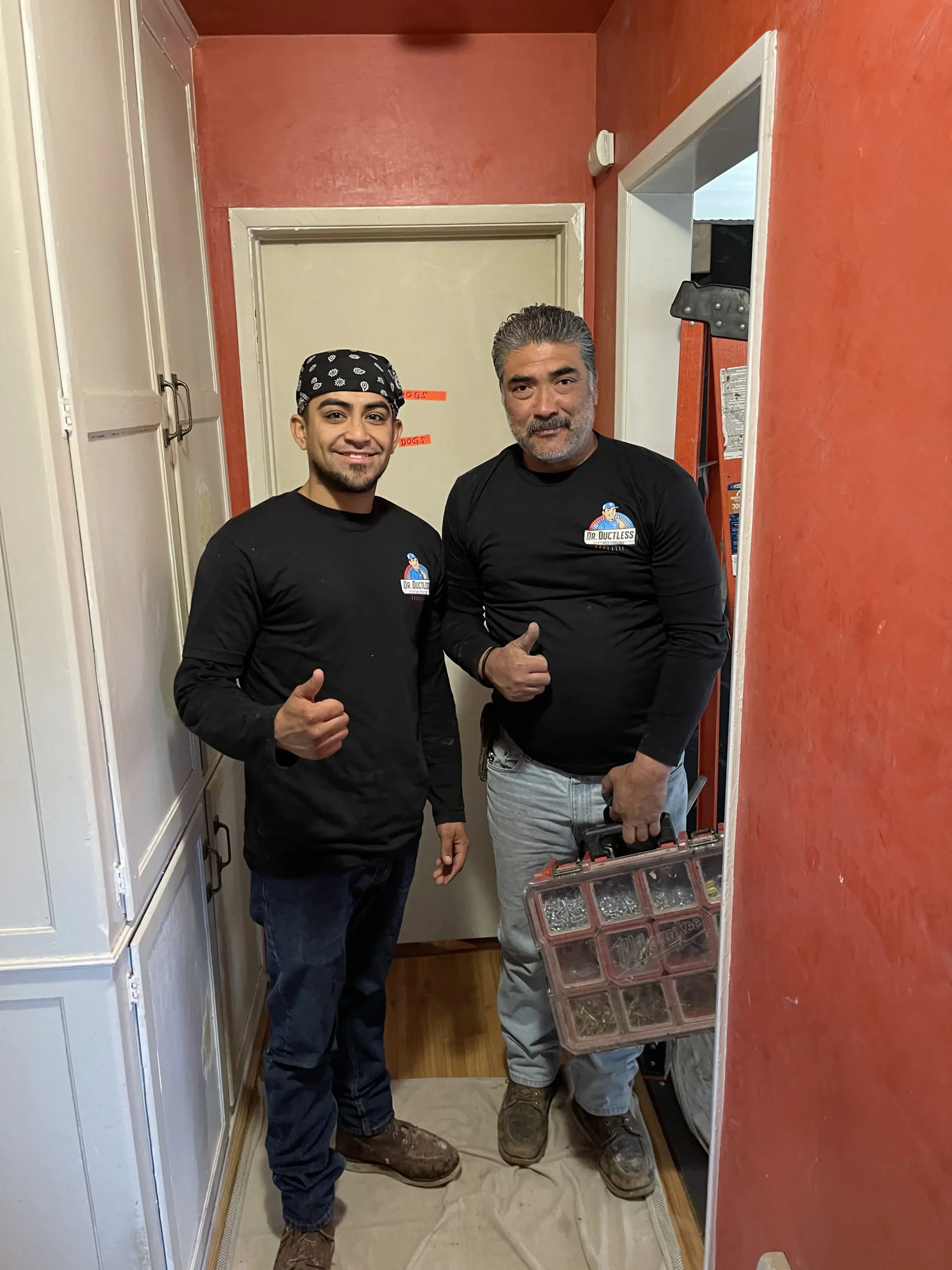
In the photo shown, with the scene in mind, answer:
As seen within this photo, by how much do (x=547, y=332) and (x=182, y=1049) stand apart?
1449mm

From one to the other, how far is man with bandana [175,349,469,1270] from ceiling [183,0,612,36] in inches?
40.8

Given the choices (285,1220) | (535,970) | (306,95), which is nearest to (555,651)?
(535,970)

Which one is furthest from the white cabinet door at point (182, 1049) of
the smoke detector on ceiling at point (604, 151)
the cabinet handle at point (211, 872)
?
the smoke detector on ceiling at point (604, 151)

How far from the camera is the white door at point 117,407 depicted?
3.79 ft

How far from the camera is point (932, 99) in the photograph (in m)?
0.78

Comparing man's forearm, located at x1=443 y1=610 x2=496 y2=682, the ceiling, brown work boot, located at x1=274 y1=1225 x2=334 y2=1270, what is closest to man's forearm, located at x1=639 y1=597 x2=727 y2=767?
man's forearm, located at x1=443 y1=610 x2=496 y2=682

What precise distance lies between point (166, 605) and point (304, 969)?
693mm

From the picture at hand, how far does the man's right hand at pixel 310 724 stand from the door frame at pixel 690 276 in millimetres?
584

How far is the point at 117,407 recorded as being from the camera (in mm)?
1326

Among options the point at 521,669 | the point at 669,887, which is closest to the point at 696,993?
the point at 669,887

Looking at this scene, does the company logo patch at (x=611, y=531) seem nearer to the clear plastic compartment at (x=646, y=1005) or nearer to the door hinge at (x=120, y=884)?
the clear plastic compartment at (x=646, y=1005)

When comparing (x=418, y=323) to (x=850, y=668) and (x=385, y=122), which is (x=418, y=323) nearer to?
(x=385, y=122)

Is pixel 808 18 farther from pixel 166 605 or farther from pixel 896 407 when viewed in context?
pixel 166 605

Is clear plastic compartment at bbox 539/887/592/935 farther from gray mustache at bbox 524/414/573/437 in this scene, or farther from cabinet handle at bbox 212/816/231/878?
gray mustache at bbox 524/414/573/437
